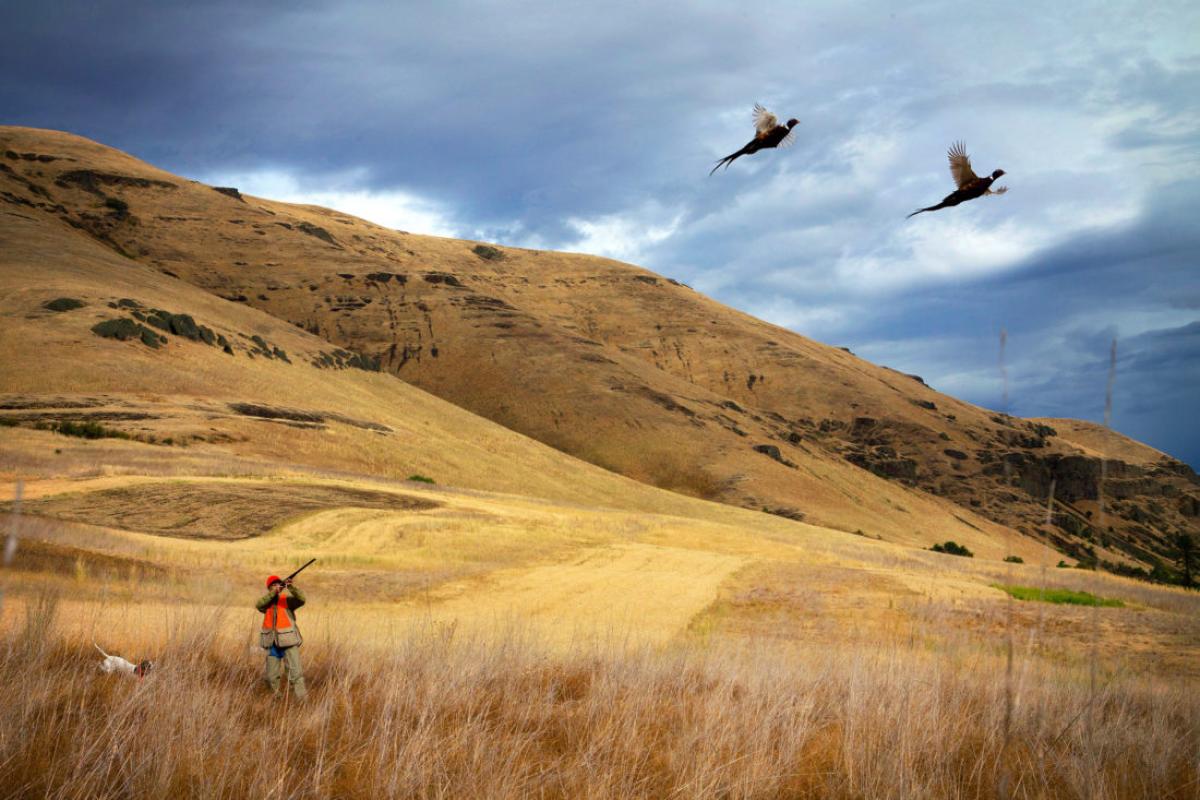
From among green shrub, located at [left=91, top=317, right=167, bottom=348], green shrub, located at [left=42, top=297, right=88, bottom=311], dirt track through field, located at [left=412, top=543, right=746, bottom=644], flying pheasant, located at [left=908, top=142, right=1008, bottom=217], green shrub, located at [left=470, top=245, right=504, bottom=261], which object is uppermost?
→ green shrub, located at [left=470, top=245, right=504, bottom=261]

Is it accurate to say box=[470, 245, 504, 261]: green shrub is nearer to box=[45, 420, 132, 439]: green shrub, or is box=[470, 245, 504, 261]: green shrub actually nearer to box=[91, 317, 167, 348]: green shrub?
box=[91, 317, 167, 348]: green shrub

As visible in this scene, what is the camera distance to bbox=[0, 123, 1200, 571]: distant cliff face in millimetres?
97250

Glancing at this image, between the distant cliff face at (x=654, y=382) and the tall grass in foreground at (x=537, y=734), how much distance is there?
77.0 metres

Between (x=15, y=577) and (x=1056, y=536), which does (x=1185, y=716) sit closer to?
(x=15, y=577)

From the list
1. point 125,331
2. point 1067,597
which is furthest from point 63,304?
point 1067,597

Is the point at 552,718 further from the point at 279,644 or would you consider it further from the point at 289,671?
the point at 279,644

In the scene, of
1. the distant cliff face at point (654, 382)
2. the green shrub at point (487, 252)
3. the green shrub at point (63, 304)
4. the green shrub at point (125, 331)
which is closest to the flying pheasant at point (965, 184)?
the green shrub at point (125, 331)

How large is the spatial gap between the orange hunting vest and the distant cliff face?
7752 cm

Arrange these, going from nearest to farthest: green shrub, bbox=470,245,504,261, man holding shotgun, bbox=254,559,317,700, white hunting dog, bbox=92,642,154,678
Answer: white hunting dog, bbox=92,642,154,678
man holding shotgun, bbox=254,559,317,700
green shrub, bbox=470,245,504,261

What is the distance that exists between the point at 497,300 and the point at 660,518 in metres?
89.9

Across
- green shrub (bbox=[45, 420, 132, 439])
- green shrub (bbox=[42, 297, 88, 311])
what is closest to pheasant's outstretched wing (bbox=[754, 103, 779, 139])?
green shrub (bbox=[45, 420, 132, 439])

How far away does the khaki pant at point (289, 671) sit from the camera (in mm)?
6262

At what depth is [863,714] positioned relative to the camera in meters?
5.64

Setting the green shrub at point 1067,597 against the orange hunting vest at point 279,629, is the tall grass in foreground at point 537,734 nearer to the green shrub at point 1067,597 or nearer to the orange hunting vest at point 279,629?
the orange hunting vest at point 279,629
